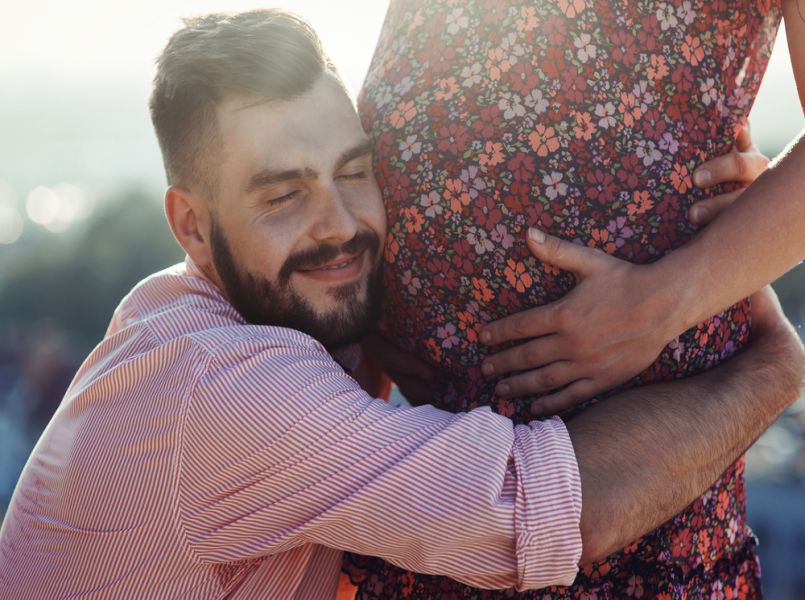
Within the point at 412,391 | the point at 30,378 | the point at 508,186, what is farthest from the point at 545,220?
the point at 30,378

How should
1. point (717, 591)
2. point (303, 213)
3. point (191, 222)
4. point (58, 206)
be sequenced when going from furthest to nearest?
1. point (58, 206)
2. point (191, 222)
3. point (303, 213)
4. point (717, 591)

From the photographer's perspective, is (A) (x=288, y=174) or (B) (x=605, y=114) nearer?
(B) (x=605, y=114)

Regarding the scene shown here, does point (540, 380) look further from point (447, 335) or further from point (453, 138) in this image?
point (453, 138)

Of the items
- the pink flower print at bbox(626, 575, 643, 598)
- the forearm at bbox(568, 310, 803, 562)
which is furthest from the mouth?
the pink flower print at bbox(626, 575, 643, 598)

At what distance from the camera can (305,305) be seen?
166cm

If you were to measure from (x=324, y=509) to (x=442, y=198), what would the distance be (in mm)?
621

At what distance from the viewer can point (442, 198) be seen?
148 centimetres

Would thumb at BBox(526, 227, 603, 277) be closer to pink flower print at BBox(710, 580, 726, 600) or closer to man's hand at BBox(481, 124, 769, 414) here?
man's hand at BBox(481, 124, 769, 414)

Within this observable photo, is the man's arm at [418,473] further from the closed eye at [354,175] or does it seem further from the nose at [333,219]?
the closed eye at [354,175]

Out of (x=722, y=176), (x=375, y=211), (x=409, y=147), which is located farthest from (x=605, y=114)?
(x=375, y=211)

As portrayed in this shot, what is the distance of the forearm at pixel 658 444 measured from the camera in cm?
122

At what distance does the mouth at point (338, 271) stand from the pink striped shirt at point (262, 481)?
230 mm

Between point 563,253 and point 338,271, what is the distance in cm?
50

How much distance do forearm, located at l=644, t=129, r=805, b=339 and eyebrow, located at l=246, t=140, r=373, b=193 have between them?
0.63m
